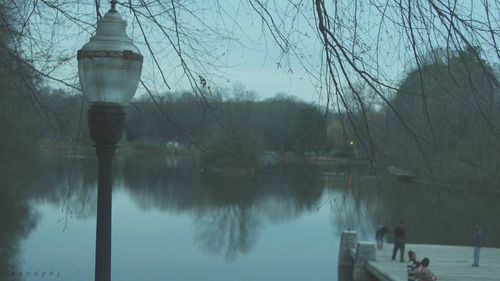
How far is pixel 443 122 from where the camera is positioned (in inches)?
145

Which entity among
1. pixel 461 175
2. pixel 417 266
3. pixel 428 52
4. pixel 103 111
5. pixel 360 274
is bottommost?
pixel 360 274

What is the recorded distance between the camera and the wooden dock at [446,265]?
16.8 m

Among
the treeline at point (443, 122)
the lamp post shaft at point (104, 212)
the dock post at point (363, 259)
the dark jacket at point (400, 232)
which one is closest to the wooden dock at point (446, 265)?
the dock post at point (363, 259)

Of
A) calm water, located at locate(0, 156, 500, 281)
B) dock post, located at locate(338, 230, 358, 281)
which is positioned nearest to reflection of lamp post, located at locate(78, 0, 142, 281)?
calm water, located at locate(0, 156, 500, 281)

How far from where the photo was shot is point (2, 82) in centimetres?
707

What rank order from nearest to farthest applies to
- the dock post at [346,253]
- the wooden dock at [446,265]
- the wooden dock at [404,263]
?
the wooden dock at [446,265] → the wooden dock at [404,263] → the dock post at [346,253]

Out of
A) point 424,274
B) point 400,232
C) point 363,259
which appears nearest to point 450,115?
point 424,274

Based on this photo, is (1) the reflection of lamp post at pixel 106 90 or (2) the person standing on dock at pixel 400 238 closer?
(1) the reflection of lamp post at pixel 106 90

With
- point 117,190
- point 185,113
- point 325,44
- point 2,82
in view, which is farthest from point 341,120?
point 117,190

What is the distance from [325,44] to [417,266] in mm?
11196

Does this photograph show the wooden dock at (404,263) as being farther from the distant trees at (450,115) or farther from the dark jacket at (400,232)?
the distant trees at (450,115)

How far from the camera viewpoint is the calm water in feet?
70.7

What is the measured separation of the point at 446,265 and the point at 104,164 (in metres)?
16.8

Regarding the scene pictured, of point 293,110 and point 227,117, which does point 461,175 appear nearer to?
point 227,117
